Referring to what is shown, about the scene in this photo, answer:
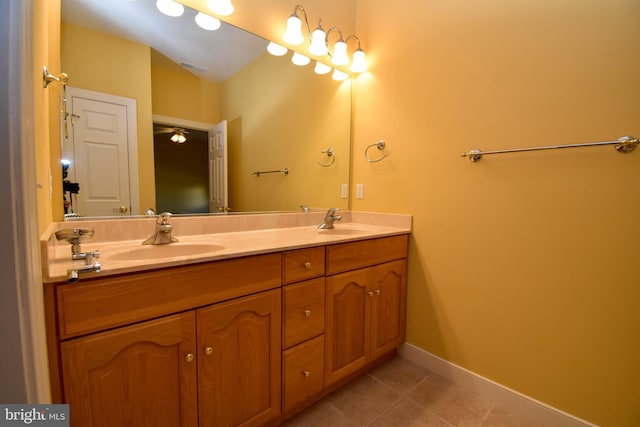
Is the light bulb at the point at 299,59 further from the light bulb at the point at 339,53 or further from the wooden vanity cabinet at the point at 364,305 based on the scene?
the wooden vanity cabinet at the point at 364,305

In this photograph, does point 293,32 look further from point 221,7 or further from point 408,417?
point 408,417

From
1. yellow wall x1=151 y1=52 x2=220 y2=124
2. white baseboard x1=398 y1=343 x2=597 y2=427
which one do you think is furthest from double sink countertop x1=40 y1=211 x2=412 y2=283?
white baseboard x1=398 y1=343 x2=597 y2=427

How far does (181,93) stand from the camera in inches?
53.4

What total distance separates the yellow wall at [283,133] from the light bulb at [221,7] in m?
0.26

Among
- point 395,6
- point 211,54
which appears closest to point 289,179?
point 211,54

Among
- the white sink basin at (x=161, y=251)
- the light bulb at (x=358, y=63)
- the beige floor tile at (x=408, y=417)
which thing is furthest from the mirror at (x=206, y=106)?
the beige floor tile at (x=408, y=417)

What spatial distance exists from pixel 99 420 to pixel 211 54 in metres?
1.54

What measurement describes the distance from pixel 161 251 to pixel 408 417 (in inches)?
51.9

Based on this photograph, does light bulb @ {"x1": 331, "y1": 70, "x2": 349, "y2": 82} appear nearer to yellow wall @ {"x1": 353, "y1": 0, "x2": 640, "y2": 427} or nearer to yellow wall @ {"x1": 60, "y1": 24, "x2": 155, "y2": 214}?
yellow wall @ {"x1": 353, "y1": 0, "x2": 640, "y2": 427}

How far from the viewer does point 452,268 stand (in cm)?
150

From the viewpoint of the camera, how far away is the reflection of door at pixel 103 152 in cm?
110

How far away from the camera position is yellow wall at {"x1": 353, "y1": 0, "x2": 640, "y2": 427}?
105 cm

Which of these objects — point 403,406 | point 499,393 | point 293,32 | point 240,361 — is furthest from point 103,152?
point 499,393

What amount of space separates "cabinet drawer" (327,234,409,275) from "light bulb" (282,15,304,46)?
1.22 metres
